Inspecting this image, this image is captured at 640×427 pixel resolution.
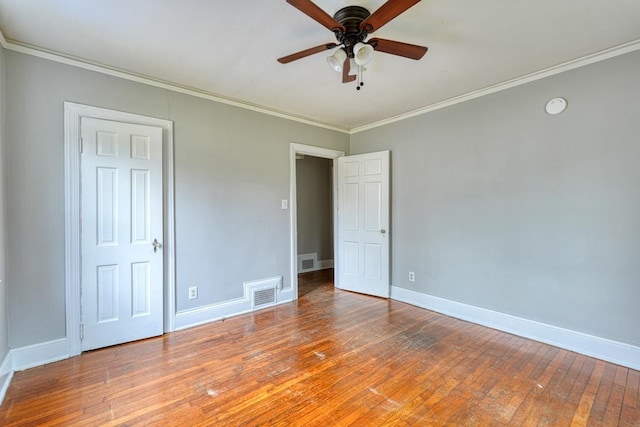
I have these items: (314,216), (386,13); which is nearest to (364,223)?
(314,216)

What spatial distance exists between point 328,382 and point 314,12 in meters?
2.39

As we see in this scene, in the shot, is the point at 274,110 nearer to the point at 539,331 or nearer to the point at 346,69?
the point at 346,69

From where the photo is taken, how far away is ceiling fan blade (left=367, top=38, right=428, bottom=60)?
1834 millimetres

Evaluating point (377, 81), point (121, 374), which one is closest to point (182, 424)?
point (121, 374)

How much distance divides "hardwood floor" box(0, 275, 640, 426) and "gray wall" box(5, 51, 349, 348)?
58cm

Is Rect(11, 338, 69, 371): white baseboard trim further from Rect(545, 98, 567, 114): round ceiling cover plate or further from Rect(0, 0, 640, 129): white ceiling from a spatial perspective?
Rect(545, 98, 567, 114): round ceiling cover plate

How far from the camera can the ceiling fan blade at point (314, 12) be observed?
4.69ft

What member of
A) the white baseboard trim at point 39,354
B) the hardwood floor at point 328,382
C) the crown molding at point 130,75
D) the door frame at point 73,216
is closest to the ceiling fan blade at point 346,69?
the crown molding at point 130,75

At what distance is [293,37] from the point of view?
2.13 m

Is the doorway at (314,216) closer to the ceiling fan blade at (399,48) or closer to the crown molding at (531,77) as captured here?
the crown molding at (531,77)

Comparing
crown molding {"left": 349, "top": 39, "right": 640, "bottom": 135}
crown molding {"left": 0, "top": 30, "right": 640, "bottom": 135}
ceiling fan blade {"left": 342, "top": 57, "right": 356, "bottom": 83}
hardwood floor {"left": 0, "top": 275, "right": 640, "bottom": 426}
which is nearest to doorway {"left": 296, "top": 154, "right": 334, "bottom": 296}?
crown molding {"left": 0, "top": 30, "right": 640, "bottom": 135}

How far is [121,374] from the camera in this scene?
2.18m

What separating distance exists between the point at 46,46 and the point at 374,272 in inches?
161

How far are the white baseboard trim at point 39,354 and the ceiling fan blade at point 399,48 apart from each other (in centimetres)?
339
